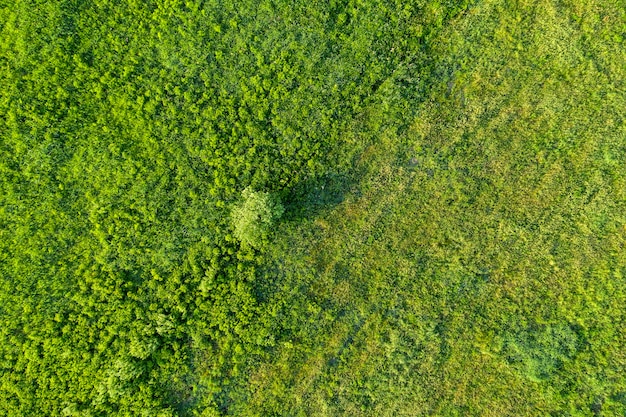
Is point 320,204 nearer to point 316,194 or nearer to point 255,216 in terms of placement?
point 316,194

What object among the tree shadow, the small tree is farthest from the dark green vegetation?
the small tree

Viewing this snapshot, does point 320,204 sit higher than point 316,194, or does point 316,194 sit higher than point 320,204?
point 316,194

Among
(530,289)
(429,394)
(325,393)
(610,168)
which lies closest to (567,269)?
(530,289)

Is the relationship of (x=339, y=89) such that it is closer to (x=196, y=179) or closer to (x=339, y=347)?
(x=196, y=179)

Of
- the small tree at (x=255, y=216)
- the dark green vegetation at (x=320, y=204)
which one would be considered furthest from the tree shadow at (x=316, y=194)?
the small tree at (x=255, y=216)

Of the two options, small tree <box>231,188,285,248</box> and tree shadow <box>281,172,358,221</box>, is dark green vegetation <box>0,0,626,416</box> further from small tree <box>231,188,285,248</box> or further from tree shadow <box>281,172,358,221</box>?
small tree <box>231,188,285,248</box>

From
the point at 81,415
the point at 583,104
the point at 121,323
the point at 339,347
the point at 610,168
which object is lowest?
the point at 81,415

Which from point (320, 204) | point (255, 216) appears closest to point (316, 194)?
point (320, 204)
